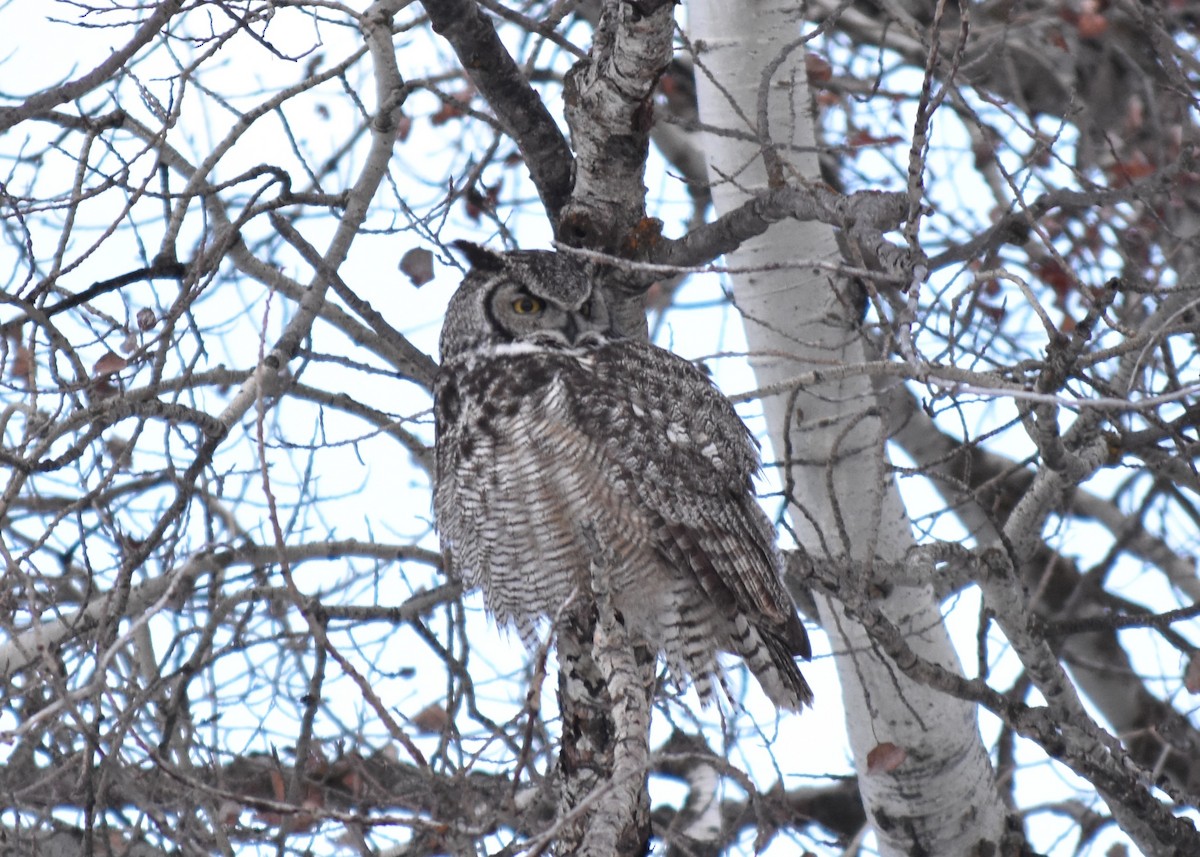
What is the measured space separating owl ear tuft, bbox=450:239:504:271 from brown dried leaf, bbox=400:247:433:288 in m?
0.17

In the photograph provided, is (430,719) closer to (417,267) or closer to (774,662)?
(774,662)

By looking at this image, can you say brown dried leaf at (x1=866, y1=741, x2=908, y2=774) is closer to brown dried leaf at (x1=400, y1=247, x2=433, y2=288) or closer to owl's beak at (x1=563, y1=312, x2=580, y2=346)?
owl's beak at (x1=563, y1=312, x2=580, y2=346)

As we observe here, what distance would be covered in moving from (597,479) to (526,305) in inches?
21.1

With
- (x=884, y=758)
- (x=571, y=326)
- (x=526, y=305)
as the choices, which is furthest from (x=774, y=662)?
(x=526, y=305)

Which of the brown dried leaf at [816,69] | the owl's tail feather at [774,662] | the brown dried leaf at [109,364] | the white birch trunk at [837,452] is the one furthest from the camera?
the brown dried leaf at [816,69]

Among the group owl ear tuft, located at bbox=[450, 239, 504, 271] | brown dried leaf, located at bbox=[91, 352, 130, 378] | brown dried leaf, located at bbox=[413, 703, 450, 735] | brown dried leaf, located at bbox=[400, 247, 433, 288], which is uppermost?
owl ear tuft, located at bbox=[450, 239, 504, 271]

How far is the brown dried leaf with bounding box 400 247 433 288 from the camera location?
3.06m

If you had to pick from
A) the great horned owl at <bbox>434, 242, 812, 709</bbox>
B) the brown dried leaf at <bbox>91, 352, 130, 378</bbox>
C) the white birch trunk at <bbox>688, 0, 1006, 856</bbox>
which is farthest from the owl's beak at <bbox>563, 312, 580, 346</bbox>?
the brown dried leaf at <bbox>91, 352, 130, 378</bbox>

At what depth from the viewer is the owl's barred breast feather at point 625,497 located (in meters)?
2.75

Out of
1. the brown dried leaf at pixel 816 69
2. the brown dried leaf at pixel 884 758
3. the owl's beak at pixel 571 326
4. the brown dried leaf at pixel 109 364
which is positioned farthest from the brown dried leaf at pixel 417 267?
the brown dried leaf at pixel 884 758

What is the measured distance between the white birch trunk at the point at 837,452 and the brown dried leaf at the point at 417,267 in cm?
75

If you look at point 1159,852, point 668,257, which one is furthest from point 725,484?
point 1159,852

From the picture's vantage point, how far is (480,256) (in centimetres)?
321

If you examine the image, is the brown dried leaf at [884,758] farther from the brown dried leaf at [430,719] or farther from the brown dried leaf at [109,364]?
the brown dried leaf at [109,364]
